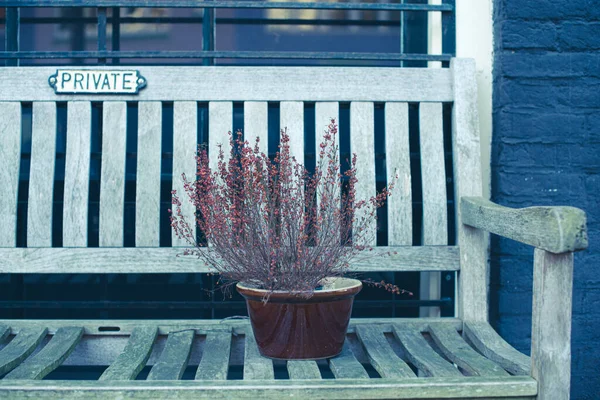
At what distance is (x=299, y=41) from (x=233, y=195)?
3.28 ft

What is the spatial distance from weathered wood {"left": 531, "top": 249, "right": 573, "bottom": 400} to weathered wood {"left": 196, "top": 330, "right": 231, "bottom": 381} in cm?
71

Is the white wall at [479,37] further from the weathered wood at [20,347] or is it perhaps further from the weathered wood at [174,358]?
the weathered wood at [20,347]

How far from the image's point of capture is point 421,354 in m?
1.66

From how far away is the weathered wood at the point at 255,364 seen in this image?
4.88ft

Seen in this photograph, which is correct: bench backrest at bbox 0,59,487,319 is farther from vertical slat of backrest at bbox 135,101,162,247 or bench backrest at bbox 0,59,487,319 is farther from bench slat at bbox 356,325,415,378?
bench slat at bbox 356,325,415,378

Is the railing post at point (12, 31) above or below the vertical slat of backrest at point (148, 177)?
above

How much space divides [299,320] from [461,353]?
0.44m

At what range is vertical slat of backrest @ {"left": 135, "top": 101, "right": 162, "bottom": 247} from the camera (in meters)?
2.03

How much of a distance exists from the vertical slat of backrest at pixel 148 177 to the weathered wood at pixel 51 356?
34cm

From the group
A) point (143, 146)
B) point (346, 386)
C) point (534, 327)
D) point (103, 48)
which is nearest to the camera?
point (346, 386)

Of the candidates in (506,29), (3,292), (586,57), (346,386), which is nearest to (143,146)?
(3,292)

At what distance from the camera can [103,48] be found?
2.22 meters

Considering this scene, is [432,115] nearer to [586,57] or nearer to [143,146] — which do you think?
[586,57]

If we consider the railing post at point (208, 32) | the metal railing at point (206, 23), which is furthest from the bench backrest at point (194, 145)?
the railing post at point (208, 32)
